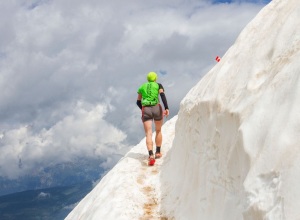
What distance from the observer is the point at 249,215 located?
6398mm

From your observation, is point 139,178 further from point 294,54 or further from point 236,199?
→ point 294,54

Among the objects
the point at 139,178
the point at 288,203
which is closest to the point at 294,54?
the point at 288,203

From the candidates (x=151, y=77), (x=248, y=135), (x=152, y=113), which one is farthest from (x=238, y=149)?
(x=151, y=77)

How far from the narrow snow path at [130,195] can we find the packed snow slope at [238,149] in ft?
0.11

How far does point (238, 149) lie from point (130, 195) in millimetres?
6514

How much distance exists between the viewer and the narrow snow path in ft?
41.2

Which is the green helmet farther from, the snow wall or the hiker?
the snow wall

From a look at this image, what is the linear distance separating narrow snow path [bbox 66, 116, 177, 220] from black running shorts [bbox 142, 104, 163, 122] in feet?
5.61

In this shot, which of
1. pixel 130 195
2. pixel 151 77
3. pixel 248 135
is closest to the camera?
pixel 248 135

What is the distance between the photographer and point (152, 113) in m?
17.0

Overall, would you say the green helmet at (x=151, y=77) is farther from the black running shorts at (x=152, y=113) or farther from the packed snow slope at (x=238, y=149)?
the packed snow slope at (x=238, y=149)

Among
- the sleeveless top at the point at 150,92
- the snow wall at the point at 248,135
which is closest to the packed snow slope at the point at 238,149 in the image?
the snow wall at the point at 248,135

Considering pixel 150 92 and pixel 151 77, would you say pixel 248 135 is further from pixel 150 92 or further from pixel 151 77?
pixel 151 77

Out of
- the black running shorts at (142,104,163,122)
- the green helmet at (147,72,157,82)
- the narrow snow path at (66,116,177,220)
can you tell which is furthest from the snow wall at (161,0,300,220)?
the green helmet at (147,72,157,82)
